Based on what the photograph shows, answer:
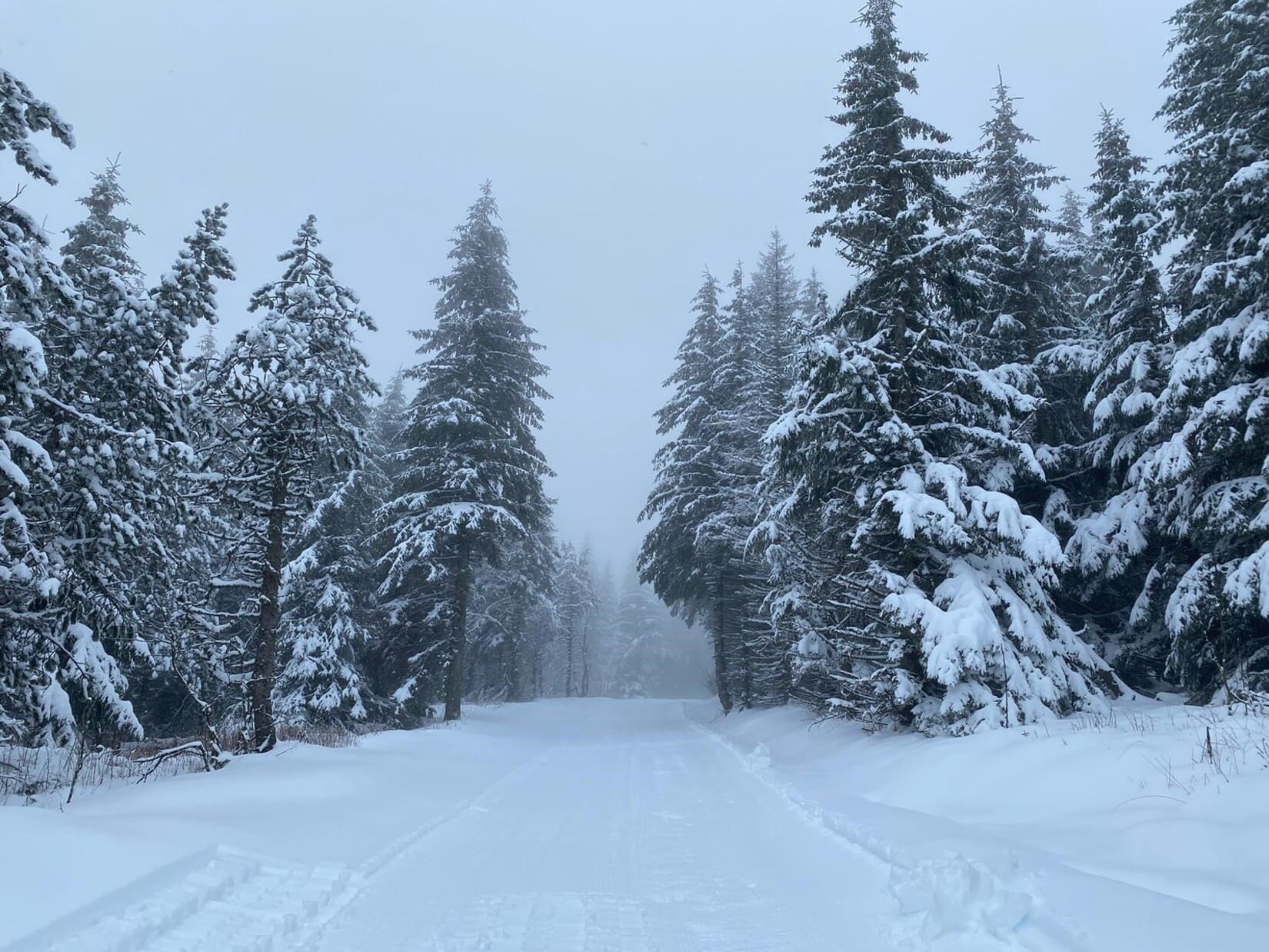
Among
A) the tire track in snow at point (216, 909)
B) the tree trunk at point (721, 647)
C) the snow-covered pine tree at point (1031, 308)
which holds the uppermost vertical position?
the snow-covered pine tree at point (1031, 308)

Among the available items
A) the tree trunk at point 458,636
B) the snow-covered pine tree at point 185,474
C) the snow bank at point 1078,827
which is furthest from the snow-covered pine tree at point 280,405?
the snow bank at point 1078,827

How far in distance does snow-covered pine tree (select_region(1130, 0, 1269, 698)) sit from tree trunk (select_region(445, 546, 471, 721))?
17.2m

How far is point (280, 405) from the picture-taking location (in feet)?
39.7

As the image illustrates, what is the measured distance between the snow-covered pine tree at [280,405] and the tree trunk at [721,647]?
53.5ft

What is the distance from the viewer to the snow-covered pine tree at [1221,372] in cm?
1151

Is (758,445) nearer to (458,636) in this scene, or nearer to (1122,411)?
(1122,411)

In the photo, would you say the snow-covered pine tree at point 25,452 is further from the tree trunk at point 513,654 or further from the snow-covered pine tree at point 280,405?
the tree trunk at point 513,654

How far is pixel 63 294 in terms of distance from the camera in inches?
317

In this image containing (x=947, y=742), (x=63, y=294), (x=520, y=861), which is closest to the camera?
(x=520, y=861)

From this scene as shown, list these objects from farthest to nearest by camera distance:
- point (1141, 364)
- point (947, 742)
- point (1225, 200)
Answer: point (1141, 364), point (1225, 200), point (947, 742)

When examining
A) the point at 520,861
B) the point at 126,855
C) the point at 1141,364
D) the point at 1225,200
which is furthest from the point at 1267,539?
the point at 126,855

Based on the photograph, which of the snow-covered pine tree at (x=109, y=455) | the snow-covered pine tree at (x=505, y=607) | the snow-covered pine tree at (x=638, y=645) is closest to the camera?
the snow-covered pine tree at (x=109, y=455)

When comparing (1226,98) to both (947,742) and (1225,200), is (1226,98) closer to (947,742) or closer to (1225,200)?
(1225,200)

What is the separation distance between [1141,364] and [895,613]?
28.1ft
